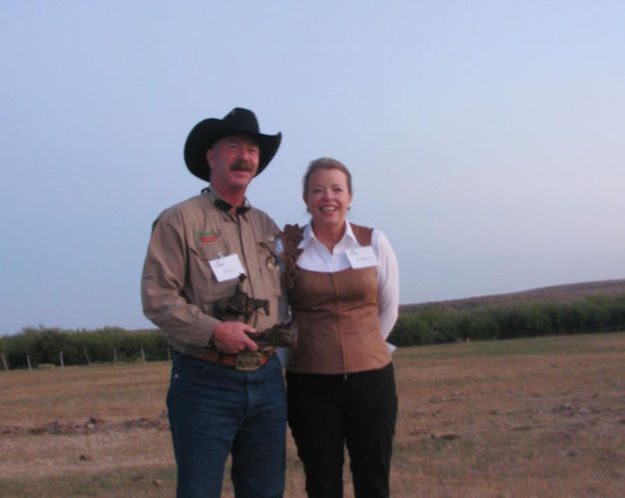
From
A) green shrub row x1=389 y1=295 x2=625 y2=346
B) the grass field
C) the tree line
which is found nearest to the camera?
the grass field

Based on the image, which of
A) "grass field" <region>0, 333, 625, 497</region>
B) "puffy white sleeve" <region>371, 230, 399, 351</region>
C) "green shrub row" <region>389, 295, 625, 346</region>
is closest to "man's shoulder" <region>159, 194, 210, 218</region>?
"puffy white sleeve" <region>371, 230, 399, 351</region>

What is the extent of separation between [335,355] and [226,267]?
0.71 metres

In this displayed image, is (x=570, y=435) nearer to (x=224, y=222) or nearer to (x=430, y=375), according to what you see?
(x=224, y=222)

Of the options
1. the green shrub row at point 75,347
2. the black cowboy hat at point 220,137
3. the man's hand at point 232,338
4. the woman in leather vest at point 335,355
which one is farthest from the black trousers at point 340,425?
the green shrub row at point 75,347

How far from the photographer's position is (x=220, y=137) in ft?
11.5

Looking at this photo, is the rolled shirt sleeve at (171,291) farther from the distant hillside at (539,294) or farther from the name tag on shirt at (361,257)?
the distant hillside at (539,294)

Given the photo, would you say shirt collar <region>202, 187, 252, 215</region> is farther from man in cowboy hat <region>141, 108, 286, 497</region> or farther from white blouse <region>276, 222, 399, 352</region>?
white blouse <region>276, 222, 399, 352</region>

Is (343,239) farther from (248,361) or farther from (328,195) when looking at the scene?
(248,361)

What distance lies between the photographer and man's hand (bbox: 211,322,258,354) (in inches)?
123

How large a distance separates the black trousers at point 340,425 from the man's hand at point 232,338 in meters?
0.56

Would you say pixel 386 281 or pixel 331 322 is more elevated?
pixel 386 281

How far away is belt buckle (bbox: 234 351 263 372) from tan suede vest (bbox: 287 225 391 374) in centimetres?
39

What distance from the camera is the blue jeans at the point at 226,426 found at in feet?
10.4

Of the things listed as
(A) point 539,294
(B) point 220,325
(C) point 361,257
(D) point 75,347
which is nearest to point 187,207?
(B) point 220,325
